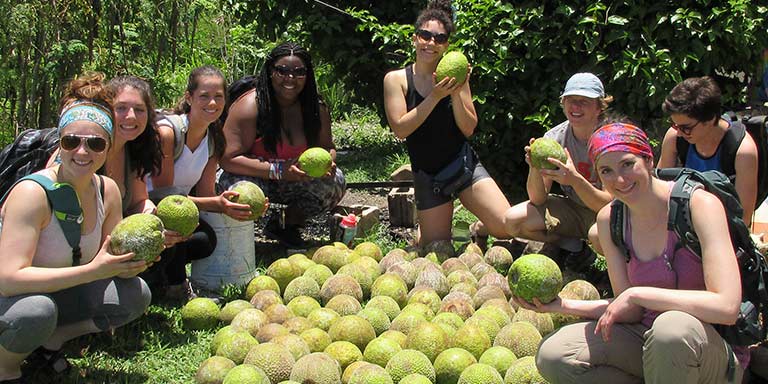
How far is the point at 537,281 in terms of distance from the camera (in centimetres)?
385

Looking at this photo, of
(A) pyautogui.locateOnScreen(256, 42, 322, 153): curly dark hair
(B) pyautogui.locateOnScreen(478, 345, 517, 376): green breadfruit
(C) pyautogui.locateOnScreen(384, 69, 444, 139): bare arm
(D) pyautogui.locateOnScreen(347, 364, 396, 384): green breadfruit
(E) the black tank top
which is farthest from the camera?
(A) pyautogui.locateOnScreen(256, 42, 322, 153): curly dark hair

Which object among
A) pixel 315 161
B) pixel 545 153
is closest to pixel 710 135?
pixel 545 153

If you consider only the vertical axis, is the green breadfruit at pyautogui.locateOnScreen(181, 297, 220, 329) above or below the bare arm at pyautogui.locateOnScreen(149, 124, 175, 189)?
below

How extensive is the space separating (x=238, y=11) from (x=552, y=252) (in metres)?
5.66

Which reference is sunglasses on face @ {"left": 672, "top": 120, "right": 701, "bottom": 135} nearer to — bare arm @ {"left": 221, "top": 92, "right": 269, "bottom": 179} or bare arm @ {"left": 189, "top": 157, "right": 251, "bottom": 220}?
bare arm @ {"left": 189, "top": 157, "right": 251, "bottom": 220}

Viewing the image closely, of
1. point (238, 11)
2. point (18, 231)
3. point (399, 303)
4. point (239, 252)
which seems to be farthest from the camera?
point (238, 11)

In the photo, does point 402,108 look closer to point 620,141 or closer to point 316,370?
point 316,370

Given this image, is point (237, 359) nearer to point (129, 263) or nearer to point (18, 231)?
point (129, 263)

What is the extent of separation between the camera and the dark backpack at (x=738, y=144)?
199 inches

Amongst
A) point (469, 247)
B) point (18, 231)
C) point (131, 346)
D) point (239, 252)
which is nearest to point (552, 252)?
point (469, 247)

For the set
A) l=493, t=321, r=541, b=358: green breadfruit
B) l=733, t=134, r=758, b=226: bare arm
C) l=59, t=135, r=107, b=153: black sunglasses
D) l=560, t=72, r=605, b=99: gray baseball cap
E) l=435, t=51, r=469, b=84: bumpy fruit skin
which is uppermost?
l=435, t=51, r=469, b=84: bumpy fruit skin

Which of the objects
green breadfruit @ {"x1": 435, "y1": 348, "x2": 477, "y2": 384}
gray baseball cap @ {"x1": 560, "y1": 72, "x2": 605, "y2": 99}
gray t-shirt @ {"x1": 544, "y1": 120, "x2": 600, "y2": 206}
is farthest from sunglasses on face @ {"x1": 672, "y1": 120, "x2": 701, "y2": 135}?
green breadfruit @ {"x1": 435, "y1": 348, "x2": 477, "y2": 384}

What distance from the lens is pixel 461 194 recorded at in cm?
645

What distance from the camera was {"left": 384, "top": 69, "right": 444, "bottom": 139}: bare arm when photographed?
6078 mm
